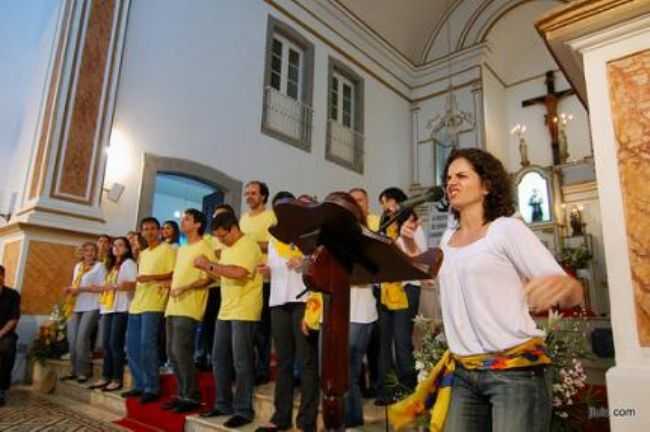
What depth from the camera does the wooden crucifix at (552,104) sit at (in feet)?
30.7

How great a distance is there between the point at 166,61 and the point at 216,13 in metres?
1.27

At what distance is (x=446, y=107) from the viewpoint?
9.91 metres

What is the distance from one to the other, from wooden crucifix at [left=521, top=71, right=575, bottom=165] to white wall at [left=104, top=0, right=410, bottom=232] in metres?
4.49

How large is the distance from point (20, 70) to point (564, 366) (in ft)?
23.8

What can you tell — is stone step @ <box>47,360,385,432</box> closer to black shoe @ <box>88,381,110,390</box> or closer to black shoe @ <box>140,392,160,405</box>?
black shoe @ <box>88,381,110,390</box>

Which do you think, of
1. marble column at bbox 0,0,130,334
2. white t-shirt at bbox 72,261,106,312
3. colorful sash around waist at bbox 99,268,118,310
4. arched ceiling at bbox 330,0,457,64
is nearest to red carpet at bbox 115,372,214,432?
colorful sash around waist at bbox 99,268,118,310

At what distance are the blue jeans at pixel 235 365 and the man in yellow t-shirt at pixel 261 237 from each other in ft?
1.95

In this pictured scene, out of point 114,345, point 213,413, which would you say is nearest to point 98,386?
point 114,345

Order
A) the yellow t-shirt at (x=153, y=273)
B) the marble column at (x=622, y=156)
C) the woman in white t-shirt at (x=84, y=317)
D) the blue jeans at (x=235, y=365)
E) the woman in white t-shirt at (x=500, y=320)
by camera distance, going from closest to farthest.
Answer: the woman in white t-shirt at (x=500, y=320), the marble column at (x=622, y=156), the blue jeans at (x=235, y=365), the yellow t-shirt at (x=153, y=273), the woman in white t-shirt at (x=84, y=317)

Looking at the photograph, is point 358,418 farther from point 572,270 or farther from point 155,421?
point 572,270

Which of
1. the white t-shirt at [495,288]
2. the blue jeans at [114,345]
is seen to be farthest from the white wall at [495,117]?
the white t-shirt at [495,288]

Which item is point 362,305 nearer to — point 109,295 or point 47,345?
point 109,295

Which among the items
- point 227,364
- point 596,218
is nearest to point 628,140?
point 227,364

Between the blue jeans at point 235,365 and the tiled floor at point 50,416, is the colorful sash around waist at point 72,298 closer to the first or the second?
the tiled floor at point 50,416
